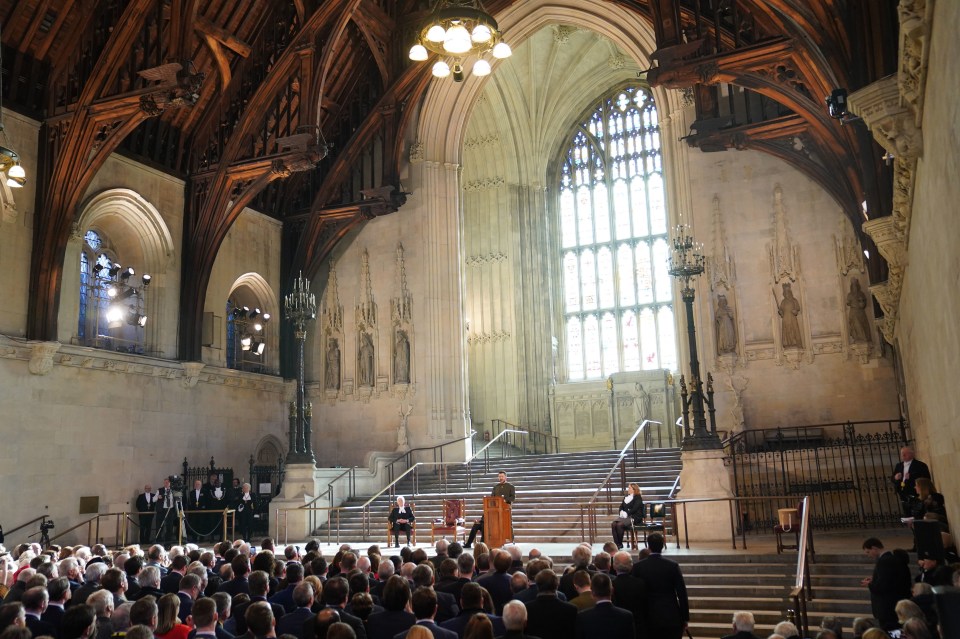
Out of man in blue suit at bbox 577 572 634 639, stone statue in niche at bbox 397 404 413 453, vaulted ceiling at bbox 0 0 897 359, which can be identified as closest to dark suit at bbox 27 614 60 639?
man in blue suit at bbox 577 572 634 639

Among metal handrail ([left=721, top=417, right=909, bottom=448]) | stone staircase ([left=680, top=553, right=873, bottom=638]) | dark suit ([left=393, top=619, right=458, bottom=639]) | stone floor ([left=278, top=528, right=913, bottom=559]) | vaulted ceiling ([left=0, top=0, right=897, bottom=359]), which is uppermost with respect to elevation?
vaulted ceiling ([left=0, top=0, right=897, bottom=359])

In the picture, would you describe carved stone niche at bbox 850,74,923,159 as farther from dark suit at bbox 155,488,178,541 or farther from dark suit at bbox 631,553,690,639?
dark suit at bbox 155,488,178,541

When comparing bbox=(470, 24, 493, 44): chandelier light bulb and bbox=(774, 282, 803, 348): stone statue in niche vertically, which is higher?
bbox=(470, 24, 493, 44): chandelier light bulb

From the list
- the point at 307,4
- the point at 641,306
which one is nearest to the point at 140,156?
the point at 307,4

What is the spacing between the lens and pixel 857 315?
1825 centimetres

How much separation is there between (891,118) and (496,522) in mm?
8359

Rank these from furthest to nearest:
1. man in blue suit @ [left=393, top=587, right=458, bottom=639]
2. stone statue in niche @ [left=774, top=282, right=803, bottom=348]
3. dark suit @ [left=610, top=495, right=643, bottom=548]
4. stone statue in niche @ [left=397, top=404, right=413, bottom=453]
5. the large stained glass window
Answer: the large stained glass window < stone statue in niche @ [left=397, top=404, right=413, bottom=453] < stone statue in niche @ [left=774, top=282, right=803, bottom=348] < dark suit @ [left=610, top=495, right=643, bottom=548] < man in blue suit @ [left=393, top=587, right=458, bottom=639]

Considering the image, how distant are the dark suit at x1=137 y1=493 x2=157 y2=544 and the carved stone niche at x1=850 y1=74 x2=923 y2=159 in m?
15.9

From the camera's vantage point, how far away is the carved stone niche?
283 inches

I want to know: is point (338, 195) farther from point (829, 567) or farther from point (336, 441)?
point (829, 567)

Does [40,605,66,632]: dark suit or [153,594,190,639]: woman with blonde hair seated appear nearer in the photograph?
[153,594,190,639]: woman with blonde hair seated

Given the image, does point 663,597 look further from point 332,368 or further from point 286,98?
point 332,368

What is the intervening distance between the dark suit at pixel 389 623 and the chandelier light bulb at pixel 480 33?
20.1ft

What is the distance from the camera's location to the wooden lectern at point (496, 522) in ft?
43.3
